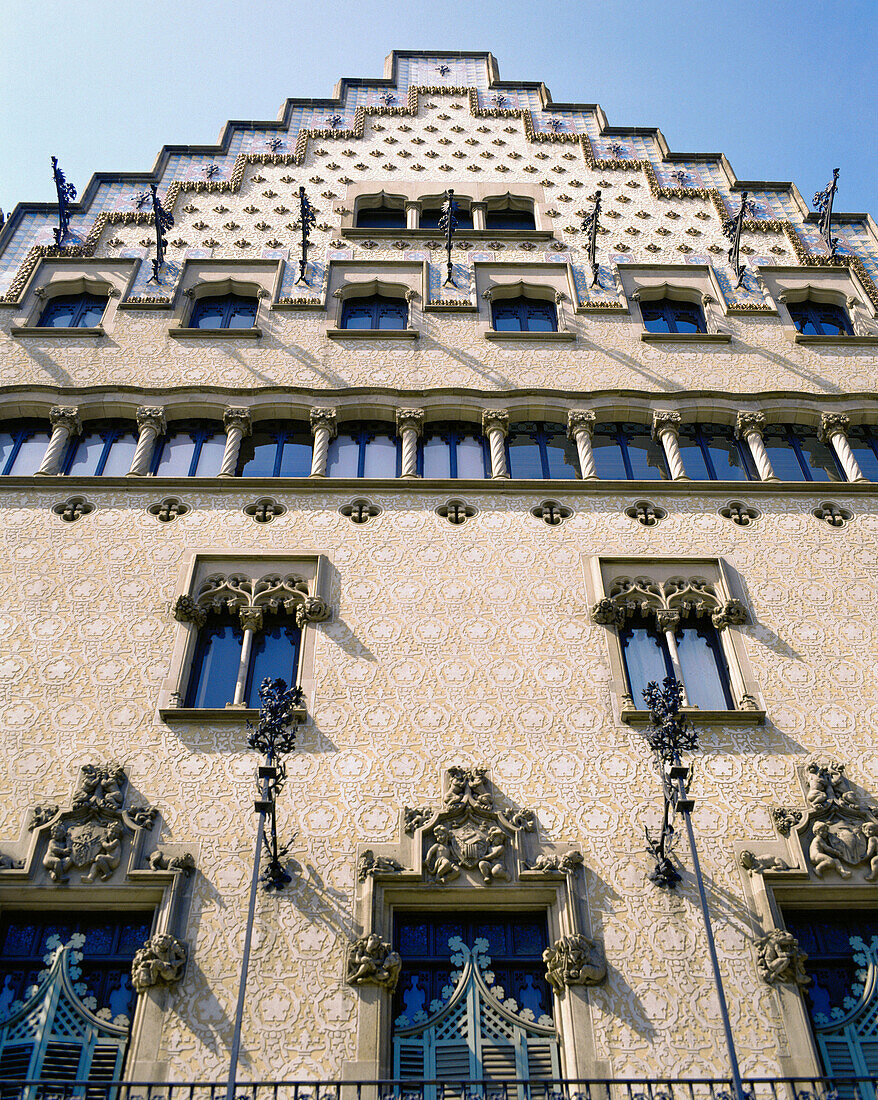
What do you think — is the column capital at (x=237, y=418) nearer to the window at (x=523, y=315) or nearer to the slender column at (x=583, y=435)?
the window at (x=523, y=315)

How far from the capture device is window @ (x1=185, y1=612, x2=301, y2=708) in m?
9.66

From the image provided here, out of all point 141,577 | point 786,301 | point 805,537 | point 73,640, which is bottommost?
point 73,640

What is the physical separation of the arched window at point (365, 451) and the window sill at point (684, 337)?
373cm

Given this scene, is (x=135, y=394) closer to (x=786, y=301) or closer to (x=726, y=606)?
(x=726, y=606)

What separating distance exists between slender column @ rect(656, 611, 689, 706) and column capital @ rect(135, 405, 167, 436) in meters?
6.14

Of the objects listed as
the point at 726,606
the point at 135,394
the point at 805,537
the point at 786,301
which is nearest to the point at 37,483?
the point at 135,394

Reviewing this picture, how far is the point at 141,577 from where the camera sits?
10.5 metres

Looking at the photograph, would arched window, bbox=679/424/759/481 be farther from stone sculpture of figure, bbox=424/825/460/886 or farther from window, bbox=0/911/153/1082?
window, bbox=0/911/153/1082

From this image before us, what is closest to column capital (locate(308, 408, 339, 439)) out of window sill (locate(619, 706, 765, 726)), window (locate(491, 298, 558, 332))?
window (locate(491, 298, 558, 332))

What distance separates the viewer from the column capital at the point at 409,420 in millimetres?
12344

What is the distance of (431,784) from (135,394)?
642 centimetres

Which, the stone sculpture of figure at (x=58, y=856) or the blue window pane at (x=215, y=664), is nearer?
the stone sculpture of figure at (x=58, y=856)

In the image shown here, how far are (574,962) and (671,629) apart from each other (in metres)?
3.59

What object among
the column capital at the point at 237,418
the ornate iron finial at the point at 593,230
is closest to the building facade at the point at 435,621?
the ornate iron finial at the point at 593,230
